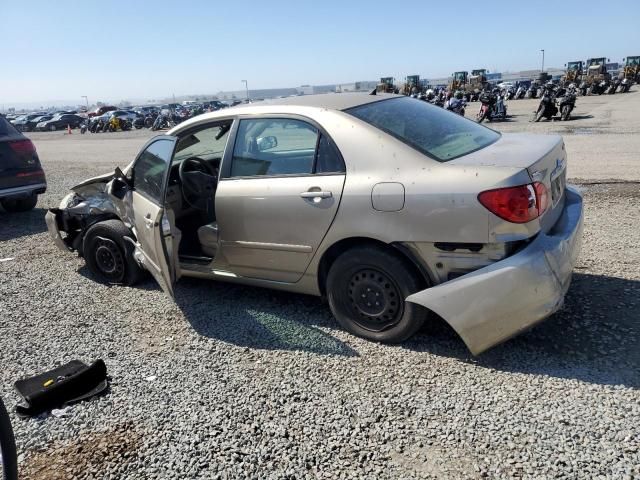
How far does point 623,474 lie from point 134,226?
3.96 meters

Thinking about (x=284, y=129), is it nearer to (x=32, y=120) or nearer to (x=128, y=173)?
(x=128, y=173)

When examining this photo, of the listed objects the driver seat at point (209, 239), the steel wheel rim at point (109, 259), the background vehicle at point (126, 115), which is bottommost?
the steel wheel rim at point (109, 259)

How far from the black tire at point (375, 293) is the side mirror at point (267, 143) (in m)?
1.05

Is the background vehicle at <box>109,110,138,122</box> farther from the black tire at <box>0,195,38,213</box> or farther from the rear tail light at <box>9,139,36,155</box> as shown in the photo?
the rear tail light at <box>9,139,36,155</box>

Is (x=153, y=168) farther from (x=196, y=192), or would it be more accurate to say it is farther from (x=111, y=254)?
(x=111, y=254)

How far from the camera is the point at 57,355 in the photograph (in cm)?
385

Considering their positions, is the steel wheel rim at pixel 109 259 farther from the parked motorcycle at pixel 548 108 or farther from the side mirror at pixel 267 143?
the parked motorcycle at pixel 548 108

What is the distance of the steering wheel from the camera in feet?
15.3

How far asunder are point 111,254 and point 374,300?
2.89 meters

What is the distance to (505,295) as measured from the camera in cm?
293

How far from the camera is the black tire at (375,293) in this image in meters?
3.32

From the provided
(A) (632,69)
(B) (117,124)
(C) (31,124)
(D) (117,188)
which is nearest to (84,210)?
(D) (117,188)

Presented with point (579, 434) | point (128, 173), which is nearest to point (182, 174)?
point (128, 173)

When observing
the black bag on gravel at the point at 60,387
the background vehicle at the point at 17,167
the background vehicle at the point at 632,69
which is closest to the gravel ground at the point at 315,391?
the black bag on gravel at the point at 60,387
